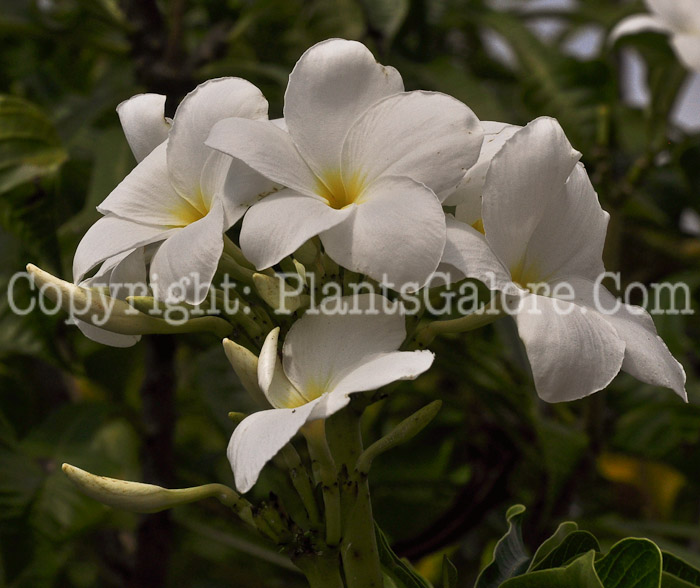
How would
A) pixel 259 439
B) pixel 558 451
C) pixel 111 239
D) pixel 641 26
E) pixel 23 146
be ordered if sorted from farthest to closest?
1. pixel 641 26
2. pixel 558 451
3. pixel 23 146
4. pixel 111 239
5. pixel 259 439

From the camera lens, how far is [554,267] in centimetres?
52

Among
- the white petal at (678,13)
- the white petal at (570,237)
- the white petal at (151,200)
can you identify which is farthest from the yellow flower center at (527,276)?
the white petal at (678,13)

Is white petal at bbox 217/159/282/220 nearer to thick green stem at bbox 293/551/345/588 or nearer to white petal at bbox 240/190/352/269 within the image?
white petal at bbox 240/190/352/269

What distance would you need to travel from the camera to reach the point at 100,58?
1646 millimetres

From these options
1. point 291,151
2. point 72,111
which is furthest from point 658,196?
point 291,151

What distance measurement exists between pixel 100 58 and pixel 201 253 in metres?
1.35

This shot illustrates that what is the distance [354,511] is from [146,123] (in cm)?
31

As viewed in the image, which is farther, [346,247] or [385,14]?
[385,14]

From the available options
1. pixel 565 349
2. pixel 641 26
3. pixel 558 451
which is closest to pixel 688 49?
pixel 641 26

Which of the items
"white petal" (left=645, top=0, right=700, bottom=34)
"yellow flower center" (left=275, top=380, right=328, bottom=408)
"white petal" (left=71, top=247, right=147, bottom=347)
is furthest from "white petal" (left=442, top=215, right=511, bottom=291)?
"white petal" (left=645, top=0, right=700, bottom=34)

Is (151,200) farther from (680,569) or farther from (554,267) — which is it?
(680,569)

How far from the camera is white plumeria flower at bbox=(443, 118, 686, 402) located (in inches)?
17.4

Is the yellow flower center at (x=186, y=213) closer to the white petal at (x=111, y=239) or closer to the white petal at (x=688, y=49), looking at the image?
the white petal at (x=111, y=239)

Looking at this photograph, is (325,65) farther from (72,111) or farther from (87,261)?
(72,111)
